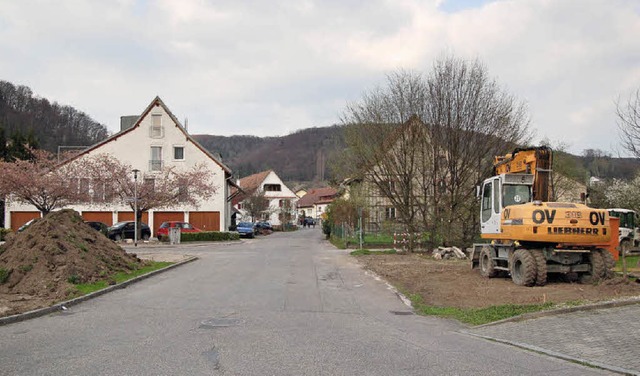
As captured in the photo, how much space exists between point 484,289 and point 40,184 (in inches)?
1284

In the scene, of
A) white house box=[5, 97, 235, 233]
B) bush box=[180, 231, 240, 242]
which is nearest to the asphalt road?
bush box=[180, 231, 240, 242]

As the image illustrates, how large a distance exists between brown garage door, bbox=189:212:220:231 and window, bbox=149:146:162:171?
5.01 meters

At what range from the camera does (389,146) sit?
29.5 metres

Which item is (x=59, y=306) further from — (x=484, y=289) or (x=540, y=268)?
(x=540, y=268)

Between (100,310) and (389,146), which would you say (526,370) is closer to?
(100,310)

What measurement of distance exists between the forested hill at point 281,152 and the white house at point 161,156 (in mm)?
70557

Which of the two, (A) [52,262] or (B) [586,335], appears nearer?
(B) [586,335]

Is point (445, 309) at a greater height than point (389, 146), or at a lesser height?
lesser

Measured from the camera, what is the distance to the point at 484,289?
48.7ft

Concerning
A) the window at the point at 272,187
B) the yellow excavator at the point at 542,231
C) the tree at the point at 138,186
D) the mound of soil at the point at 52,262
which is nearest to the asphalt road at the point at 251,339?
the mound of soil at the point at 52,262

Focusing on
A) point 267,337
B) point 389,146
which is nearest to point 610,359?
point 267,337

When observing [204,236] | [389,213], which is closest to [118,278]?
[389,213]

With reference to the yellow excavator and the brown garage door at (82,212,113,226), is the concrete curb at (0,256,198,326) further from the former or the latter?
the brown garage door at (82,212,113,226)

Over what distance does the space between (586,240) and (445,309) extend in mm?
4647
